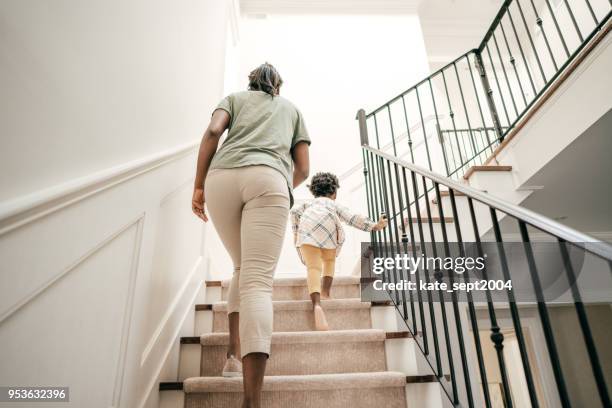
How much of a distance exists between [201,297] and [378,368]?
3.57 feet

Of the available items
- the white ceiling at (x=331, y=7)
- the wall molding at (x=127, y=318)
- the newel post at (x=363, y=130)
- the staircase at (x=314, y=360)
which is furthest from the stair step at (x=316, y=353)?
the white ceiling at (x=331, y=7)

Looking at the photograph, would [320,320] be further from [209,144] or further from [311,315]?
[209,144]

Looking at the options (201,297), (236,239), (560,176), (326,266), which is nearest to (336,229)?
(326,266)

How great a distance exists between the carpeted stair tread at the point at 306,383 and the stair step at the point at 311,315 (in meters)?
0.53

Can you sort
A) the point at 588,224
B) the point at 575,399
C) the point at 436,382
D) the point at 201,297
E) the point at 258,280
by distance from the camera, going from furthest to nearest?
1. the point at 575,399
2. the point at 588,224
3. the point at 201,297
4. the point at 436,382
5. the point at 258,280

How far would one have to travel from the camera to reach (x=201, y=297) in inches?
87.5

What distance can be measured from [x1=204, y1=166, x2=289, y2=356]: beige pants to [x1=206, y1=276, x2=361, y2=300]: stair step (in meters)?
1.02

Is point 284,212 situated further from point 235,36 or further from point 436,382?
point 235,36

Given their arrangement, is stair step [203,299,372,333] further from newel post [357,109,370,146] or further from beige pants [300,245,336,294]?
newel post [357,109,370,146]

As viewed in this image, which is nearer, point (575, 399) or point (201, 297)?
point (201, 297)

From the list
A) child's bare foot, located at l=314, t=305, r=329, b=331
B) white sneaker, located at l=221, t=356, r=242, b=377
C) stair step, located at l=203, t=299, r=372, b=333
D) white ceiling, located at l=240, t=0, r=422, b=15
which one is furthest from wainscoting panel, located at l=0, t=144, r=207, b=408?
white ceiling, located at l=240, t=0, r=422, b=15

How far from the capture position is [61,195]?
2.82 ft

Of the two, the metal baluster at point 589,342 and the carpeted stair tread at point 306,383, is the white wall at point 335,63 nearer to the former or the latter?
the carpeted stair tread at point 306,383

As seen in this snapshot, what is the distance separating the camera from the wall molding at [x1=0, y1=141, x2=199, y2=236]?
0.70 m
